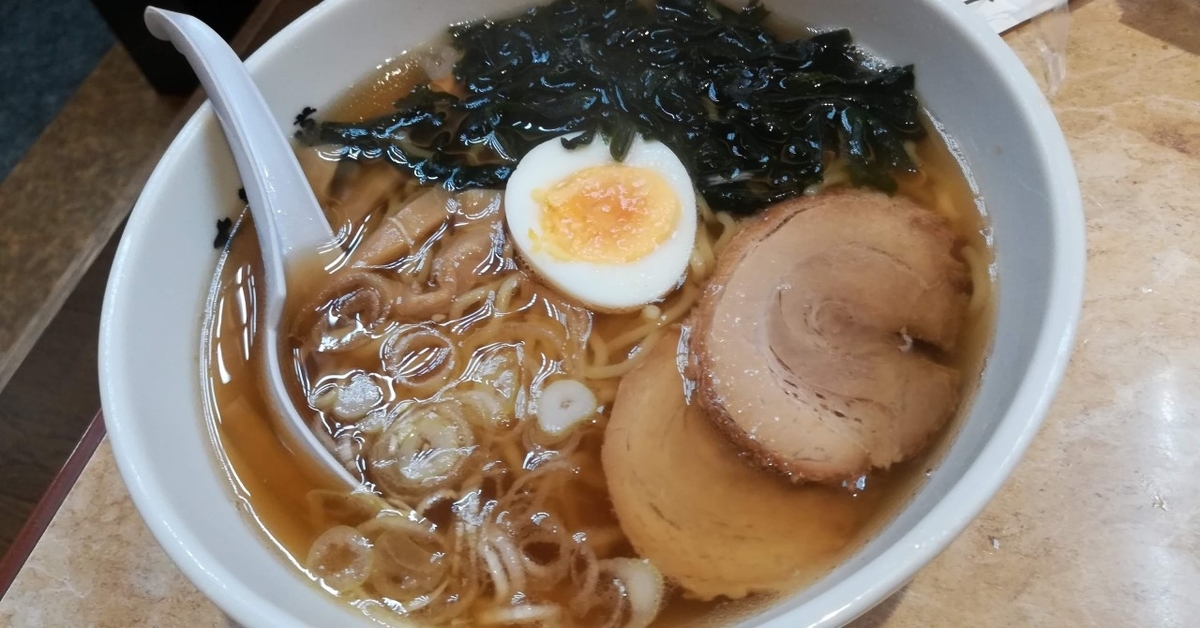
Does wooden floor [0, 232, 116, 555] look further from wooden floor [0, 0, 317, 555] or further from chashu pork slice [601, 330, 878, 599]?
chashu pork slice [601, 330, 878, 599]

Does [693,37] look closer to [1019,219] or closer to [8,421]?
[1019,219]

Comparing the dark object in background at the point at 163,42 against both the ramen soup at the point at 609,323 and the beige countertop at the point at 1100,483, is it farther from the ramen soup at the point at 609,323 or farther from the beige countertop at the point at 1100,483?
the beige countertop at the point at 1100,483

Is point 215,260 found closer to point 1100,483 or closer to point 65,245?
point 65,245

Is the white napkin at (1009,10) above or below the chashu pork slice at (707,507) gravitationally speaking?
above

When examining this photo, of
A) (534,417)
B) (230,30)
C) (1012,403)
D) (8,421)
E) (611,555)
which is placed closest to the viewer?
(1012,403)

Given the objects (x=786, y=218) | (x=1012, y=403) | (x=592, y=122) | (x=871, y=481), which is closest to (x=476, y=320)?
(x=592, y=122)

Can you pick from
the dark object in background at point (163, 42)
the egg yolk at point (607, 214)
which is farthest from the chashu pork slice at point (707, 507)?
the dark object in background at point (163, 42)

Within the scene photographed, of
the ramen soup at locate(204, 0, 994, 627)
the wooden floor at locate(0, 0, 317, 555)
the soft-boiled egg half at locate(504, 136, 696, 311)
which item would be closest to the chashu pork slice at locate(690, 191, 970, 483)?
the ramen soup at locate(204, 0, 994, 627)

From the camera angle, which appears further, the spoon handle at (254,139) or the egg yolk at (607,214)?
the egg yolk at (607,214)
